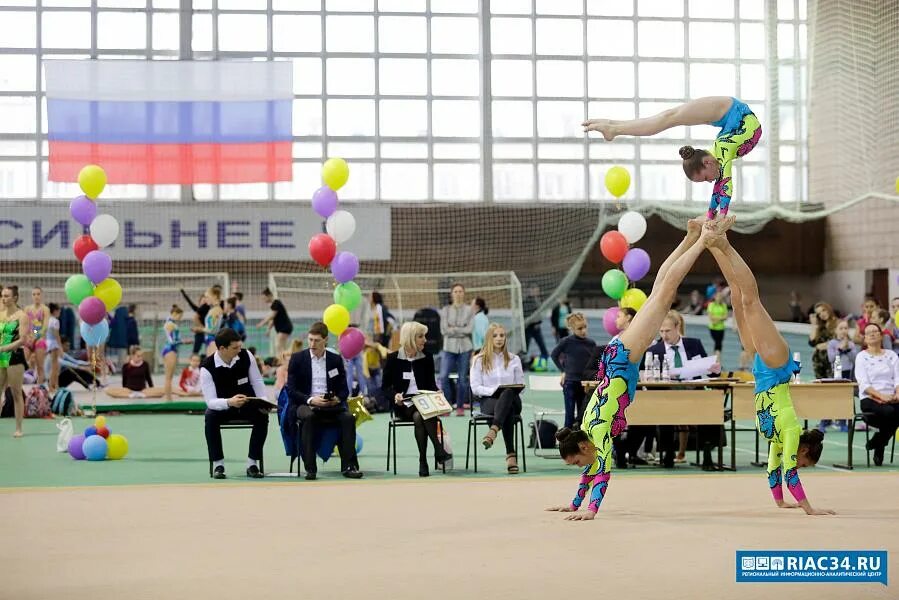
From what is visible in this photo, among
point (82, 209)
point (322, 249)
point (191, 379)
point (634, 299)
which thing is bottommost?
point (191, 379)

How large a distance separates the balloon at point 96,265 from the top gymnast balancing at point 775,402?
215 inches

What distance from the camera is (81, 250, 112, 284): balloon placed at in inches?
403

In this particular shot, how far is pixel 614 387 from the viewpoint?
24.1 feet

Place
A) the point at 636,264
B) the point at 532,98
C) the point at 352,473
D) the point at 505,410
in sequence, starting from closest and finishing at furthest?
the point at 352,473 < the point at 505,410 < the point at 636,264 < the point at 532,98

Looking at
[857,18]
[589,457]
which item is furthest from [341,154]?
[589,457]

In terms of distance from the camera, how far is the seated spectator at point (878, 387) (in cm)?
1014

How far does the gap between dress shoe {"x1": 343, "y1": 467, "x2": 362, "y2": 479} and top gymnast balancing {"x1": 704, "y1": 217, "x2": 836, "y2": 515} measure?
332 cm

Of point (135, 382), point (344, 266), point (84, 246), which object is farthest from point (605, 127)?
point (135, 382)

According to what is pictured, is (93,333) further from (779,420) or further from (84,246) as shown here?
(779,420)

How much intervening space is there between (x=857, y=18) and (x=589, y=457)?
20.0 m

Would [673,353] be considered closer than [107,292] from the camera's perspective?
Yes

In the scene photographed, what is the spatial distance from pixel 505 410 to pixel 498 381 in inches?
16.8

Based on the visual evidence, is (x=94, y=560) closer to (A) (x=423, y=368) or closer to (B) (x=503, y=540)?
(B) (x=503, y=540)

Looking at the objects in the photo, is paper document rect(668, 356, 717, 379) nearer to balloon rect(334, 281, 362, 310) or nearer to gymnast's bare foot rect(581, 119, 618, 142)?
balloon rect(334, 281, 362, 310)
